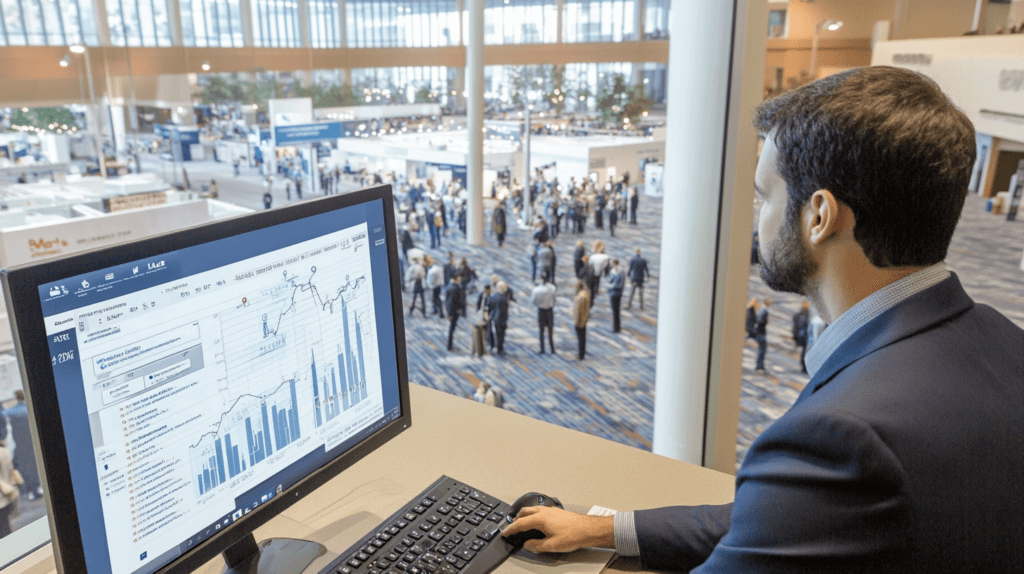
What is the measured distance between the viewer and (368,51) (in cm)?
526

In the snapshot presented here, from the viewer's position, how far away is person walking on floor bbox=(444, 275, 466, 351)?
6.70 meters

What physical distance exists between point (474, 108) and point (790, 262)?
5.10 m

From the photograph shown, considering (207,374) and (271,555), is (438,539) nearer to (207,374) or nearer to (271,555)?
(271,555)

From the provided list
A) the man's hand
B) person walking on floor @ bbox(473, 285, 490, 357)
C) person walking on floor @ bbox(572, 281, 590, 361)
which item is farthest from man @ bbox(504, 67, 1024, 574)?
person walking on floor @ bbox(473, 285, 490, 357)

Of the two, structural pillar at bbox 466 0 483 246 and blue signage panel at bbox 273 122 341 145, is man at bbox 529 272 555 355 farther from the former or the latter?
blue signage panel at bbox 273 122 341 145

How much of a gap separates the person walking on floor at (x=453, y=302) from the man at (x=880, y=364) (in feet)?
19.3

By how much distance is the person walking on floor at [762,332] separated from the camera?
16.3 feet

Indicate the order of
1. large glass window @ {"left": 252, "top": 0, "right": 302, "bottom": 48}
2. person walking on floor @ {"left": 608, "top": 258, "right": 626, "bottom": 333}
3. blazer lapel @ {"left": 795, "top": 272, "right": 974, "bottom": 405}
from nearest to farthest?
blazer lapel @ {"left": 795, "top": 272, "right": 974, "bottom": 405}
large glass window @ {"left": 252, "top": 0, "right": 302, "bottom": 48}
person walking on floor @ {"left": 608, "top": 258, "right": 626, "bottom": 333}

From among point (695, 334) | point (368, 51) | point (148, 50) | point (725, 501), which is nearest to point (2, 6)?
point (148, 50)

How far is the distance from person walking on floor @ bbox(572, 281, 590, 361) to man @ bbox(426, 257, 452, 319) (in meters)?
1.32

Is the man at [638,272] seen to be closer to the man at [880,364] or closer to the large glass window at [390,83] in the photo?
the large glass window at [390,83]

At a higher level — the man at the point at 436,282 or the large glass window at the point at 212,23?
the large glass window at the point at 212,23

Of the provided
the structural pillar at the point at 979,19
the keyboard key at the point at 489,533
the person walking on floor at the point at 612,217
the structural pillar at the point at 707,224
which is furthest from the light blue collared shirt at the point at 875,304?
the person walking on floor at the point at 612,217

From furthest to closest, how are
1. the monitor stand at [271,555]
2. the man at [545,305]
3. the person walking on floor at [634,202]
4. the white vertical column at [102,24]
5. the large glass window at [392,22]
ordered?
the man at [545,305] → the large glass window at [392,22] → the person walking on floor at [634,202] → the white vertical column at [102,24] → the monitor stand at [271,555]
